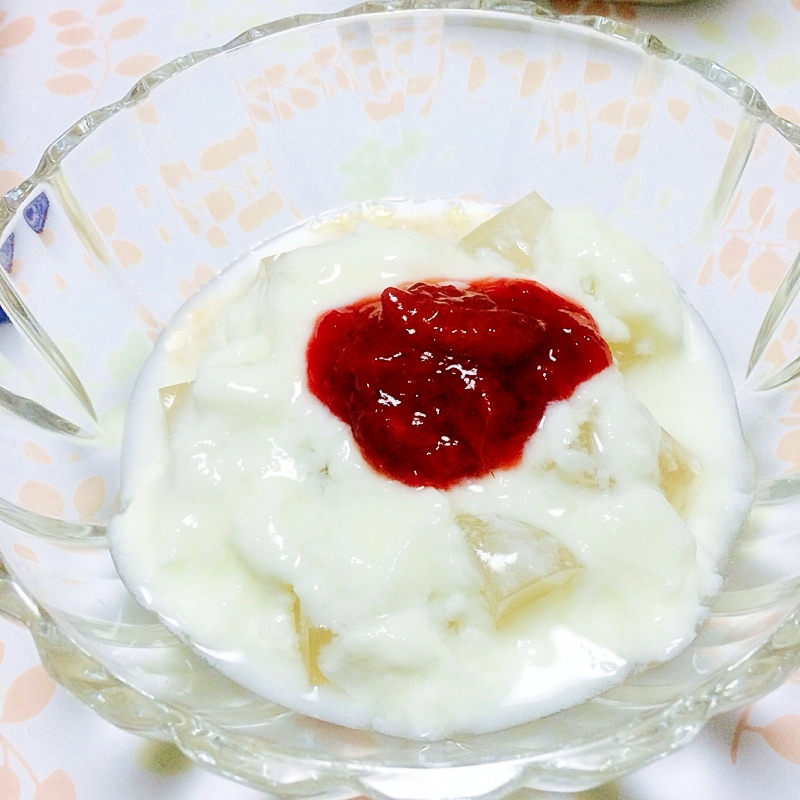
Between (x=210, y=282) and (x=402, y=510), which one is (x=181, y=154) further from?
(x=402, y=510)

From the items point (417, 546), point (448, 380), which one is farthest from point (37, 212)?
point (417, 546)

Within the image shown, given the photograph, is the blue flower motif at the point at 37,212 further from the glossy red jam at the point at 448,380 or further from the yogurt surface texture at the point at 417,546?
the glossy red jam at the point at 448,380

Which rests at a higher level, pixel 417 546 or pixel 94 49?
pixel 94 49

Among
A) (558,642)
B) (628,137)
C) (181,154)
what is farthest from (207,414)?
(628,137)

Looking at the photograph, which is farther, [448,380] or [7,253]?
[7,253]

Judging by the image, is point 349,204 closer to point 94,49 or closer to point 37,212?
point 37,212

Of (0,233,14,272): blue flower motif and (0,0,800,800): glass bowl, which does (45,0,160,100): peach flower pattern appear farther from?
(0,233,14,272): blue flower motif
